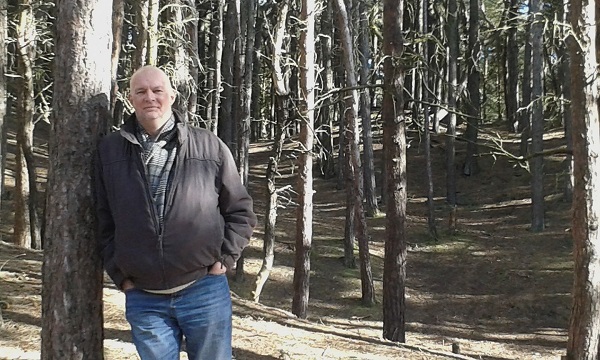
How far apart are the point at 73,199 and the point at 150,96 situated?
790 millimetres

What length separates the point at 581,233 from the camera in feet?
27.5

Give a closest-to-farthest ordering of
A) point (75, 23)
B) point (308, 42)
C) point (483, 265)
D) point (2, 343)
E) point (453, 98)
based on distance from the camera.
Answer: point (75, 23) → point (2, 343) → point (308, 42) → point (483, 265) → point (453, 98)

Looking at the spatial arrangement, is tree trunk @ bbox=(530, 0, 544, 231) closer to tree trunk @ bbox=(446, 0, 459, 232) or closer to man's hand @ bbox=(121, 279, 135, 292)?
tree trunk @ bbox=(446, 0, 459, 232)

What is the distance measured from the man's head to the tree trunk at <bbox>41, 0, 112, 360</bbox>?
44 centimetres

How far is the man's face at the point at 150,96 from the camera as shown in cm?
341

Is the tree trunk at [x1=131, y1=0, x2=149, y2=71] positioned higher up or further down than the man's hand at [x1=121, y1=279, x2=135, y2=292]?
higher up

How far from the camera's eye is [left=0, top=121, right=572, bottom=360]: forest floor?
7.67 m

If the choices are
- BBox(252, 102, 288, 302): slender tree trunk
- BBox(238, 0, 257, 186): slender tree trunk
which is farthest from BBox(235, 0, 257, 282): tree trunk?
BBox(252, 102, 288, 302): slender tree trunk

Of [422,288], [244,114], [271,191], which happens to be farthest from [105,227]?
[422,288]

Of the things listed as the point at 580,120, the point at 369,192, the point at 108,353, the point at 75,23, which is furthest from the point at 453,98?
the point at 75,23

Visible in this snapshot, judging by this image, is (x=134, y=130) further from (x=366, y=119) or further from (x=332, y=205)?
(x=332, y=205)

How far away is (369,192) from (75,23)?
19202 mm

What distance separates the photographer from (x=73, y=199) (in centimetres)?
366

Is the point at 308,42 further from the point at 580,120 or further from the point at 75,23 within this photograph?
the point at 75,23
